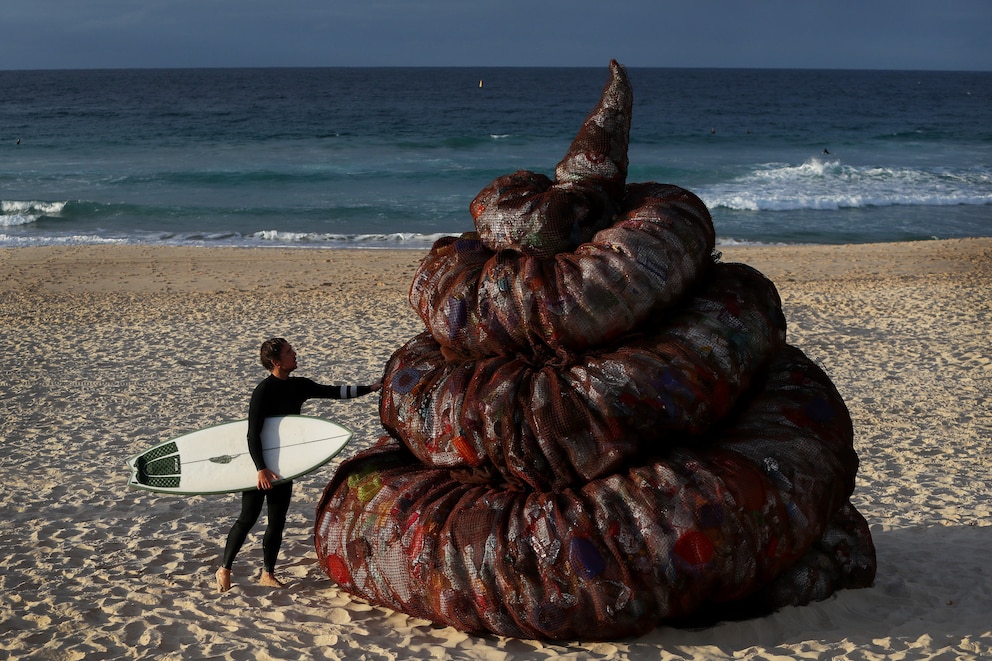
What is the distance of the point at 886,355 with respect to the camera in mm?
12320

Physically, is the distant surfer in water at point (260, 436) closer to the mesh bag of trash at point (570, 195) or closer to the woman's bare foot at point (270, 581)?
the woman's bare foot at point (270, 581)

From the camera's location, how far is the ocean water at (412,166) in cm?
2609

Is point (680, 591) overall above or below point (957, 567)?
above

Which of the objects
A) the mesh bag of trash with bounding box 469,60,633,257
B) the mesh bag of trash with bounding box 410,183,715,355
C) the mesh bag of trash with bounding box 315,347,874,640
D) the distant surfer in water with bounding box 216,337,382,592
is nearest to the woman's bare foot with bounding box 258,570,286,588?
the distant surfer in water with bounding box 216,337,382,592

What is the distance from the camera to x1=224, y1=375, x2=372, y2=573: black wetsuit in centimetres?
611

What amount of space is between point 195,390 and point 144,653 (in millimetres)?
5848

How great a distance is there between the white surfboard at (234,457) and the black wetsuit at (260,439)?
78 mm

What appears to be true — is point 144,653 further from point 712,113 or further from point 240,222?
point 712,113

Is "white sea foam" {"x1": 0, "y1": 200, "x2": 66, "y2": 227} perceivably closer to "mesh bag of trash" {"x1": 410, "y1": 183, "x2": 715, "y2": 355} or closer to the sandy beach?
the sandy beach

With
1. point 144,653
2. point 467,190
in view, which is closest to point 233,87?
point 467,190

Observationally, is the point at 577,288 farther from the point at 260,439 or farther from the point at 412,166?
the point at 412,166

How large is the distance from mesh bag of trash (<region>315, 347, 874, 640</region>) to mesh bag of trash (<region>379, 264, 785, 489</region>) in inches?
5.9

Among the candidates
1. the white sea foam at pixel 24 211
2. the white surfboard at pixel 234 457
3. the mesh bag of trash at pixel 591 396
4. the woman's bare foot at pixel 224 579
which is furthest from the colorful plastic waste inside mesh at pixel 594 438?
the white sea foam at pixel 24 211

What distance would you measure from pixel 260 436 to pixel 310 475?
→ 2820mm
